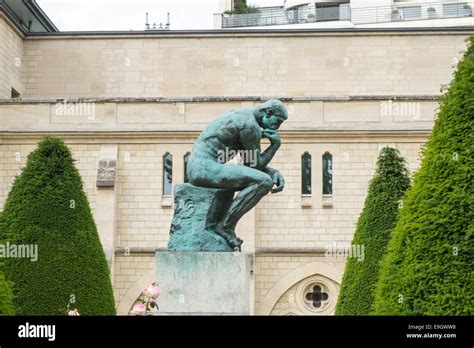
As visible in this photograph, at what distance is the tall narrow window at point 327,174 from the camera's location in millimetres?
29594

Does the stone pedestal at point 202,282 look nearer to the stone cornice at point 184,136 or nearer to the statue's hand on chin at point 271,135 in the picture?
the statue's hand on chin at point 271,135

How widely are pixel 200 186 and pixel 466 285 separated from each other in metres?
3.42

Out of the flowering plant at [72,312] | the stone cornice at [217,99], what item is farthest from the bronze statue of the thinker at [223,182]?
the stone cornice at [217,99]

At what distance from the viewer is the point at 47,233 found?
2075cm

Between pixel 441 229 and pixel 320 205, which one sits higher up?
pixel 320 205

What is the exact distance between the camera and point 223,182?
13031mm

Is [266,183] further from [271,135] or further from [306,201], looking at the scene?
[306,201]

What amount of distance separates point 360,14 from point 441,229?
49.3 meters

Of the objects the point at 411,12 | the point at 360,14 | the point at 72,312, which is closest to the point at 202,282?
the point at 72,312

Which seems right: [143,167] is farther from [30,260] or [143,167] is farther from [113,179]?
[30,260]

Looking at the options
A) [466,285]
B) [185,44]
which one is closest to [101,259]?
[466,285]

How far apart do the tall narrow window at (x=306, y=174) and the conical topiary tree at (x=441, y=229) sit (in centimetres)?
1600

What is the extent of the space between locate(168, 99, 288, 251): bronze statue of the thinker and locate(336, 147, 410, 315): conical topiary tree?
7418 mm

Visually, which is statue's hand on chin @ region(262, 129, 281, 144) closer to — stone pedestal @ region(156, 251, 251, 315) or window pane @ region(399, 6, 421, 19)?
stone pedestal @ region(156, 251, 251, 315)
